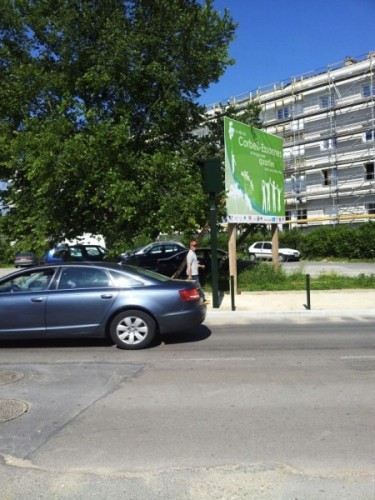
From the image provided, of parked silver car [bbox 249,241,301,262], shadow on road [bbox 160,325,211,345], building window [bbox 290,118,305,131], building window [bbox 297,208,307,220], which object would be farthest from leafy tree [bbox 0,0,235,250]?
building window [bbox 297,208,307,220]

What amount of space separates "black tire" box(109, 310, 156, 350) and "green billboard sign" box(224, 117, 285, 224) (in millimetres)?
8441

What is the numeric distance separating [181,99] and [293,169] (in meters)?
34.1

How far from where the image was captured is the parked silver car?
3847 centimetres

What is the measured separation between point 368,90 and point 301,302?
36.3 metres

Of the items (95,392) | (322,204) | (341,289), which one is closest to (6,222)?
(341,289)

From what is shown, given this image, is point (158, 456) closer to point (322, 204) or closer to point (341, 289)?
point (341, 289)

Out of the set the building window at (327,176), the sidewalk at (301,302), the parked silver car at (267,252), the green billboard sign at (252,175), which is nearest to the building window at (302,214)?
the building window at (327,176)

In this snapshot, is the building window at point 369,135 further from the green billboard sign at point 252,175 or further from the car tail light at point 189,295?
the car tail light at point 189,295

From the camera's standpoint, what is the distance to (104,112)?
17.0 metres

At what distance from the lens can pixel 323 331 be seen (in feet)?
33.2

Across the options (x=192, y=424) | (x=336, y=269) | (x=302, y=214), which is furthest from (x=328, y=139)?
(x=192, y=424)

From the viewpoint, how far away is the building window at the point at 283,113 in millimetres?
50656

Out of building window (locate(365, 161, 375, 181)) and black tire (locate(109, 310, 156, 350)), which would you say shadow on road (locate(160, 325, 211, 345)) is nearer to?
black tire (locate(109, 310, 156, 350))

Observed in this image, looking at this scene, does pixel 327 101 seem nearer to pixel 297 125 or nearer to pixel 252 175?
pixel 297 125
